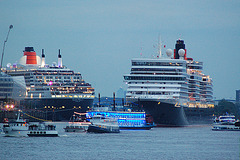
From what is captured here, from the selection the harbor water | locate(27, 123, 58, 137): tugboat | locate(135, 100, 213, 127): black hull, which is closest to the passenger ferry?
locate(135, 100, 213, 127): black hull

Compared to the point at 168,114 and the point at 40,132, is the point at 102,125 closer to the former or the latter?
the point at 40,132

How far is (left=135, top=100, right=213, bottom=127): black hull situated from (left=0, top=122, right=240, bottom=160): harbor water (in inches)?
1158

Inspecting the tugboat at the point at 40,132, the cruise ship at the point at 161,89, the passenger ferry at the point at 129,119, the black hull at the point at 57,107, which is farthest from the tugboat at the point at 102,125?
the black hull at the point at 57,107

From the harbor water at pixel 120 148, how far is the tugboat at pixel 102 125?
38.2 ft

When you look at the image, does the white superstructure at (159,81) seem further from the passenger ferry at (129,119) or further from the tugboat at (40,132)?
the tugboat at (40,132)

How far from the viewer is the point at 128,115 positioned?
134 meters

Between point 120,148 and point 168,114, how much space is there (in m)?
54.0

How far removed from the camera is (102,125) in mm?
122562

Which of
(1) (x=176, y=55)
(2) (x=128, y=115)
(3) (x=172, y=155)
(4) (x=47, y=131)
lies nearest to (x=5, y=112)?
(1) (x=176, y=55)

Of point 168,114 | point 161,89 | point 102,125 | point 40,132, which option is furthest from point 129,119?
point 40,132

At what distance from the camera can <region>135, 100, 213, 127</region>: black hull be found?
140875 mm

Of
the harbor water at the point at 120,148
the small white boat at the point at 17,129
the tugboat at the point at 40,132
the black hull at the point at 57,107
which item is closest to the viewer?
the harbor water at the point at 120,148

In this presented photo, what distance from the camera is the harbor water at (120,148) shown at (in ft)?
263

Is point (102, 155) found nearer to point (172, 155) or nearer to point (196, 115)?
point (172, 155)
